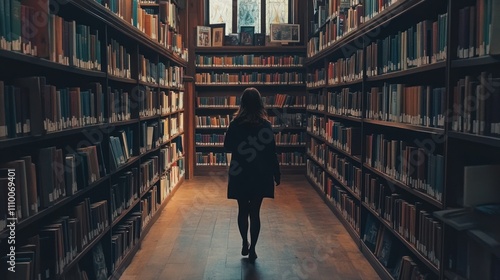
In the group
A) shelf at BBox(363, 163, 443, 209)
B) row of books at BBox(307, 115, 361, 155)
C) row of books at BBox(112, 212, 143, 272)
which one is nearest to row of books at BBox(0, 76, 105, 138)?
row of books at BBox(112, 212, 143, 272)

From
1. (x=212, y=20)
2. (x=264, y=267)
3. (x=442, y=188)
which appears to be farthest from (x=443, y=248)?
(x=212, y=20)

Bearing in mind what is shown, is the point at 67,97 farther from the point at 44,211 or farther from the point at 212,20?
the point at 212,20

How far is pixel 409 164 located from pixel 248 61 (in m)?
6.51

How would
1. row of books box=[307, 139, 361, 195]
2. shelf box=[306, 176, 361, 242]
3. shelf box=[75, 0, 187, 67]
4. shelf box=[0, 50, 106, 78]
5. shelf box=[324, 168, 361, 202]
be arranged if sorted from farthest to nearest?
row of books box=[307, 139, 361, 195], shelf box=[324, 168, 361, 202], shelf box=[306, 176, 361, 242], shelf box=[75, 0, 187, 67], shelf box=[0, 50, 106, 78]

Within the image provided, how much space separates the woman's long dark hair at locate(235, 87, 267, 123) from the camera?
4254 mm

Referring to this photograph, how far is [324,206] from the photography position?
22.5 feet

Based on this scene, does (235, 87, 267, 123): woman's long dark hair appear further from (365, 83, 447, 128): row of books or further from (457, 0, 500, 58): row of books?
(457, 0, 500, 58): row of books

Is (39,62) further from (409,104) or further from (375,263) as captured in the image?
(375,263)

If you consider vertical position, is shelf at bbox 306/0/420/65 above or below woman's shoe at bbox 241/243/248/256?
above

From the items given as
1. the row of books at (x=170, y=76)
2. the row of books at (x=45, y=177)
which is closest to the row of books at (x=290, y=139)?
the row of books at (x=170, y=76)

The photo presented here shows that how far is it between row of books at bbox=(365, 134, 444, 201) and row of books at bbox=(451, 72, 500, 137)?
15.5 inches

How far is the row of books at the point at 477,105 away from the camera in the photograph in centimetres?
233

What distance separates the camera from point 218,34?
9.72 meters

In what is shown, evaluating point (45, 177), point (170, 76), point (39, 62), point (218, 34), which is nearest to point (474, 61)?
point (39, 62)
